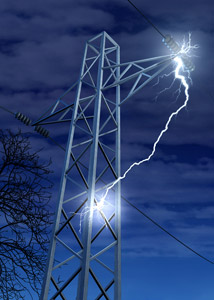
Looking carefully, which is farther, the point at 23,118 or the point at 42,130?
the point at 42,130

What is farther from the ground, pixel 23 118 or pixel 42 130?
pixel 23 118

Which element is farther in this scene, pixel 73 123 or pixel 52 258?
pixel 73 123

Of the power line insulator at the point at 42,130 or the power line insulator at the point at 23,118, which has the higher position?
the power line insulator at the point at 23,118

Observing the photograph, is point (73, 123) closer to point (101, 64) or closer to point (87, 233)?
point (101, 64)

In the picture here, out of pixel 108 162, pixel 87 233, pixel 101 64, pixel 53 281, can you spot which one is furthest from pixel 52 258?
pixel 101 64

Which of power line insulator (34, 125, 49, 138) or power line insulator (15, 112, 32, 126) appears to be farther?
power line insulator (34, 125, 49, 138)

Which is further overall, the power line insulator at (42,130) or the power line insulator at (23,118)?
the power line insulator at (42,130)

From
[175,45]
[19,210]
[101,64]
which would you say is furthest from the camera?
[101,64]

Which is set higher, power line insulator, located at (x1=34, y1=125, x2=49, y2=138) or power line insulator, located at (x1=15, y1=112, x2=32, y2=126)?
power line insulator, located at (x1=15, y1=112, x2=32, y2=126)
